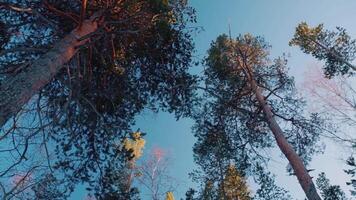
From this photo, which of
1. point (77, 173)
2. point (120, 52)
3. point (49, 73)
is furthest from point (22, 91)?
point (120, 52)

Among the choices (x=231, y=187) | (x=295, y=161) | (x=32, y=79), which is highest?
(x=231, y=187)

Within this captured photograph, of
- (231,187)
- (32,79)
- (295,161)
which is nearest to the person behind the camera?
(32,79)

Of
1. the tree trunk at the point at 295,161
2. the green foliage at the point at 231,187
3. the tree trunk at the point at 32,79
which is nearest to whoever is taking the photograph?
the tree trunk at the point at 32,79

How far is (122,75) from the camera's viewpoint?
31.7ft

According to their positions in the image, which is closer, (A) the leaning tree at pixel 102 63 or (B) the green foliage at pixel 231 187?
(A) the leaning tree at pixel 102 63

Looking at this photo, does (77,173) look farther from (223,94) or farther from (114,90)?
(223,94)

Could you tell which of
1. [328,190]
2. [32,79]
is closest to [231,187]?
[328,190]

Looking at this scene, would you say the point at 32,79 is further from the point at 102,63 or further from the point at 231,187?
the point at 231,187

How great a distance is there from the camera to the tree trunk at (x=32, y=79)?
16.8 ft

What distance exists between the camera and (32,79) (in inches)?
225

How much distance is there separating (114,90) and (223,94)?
439 centimetres

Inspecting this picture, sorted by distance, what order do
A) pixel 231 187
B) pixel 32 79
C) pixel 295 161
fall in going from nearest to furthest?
1. pixel 32 79
2. pixel 295 161
3. pixel 231 187

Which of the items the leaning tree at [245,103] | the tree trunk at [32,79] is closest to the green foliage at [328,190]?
the leaning tree at [245,103]

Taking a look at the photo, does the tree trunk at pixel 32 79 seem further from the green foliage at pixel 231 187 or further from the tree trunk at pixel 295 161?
the green foliage at pixel 231 187
